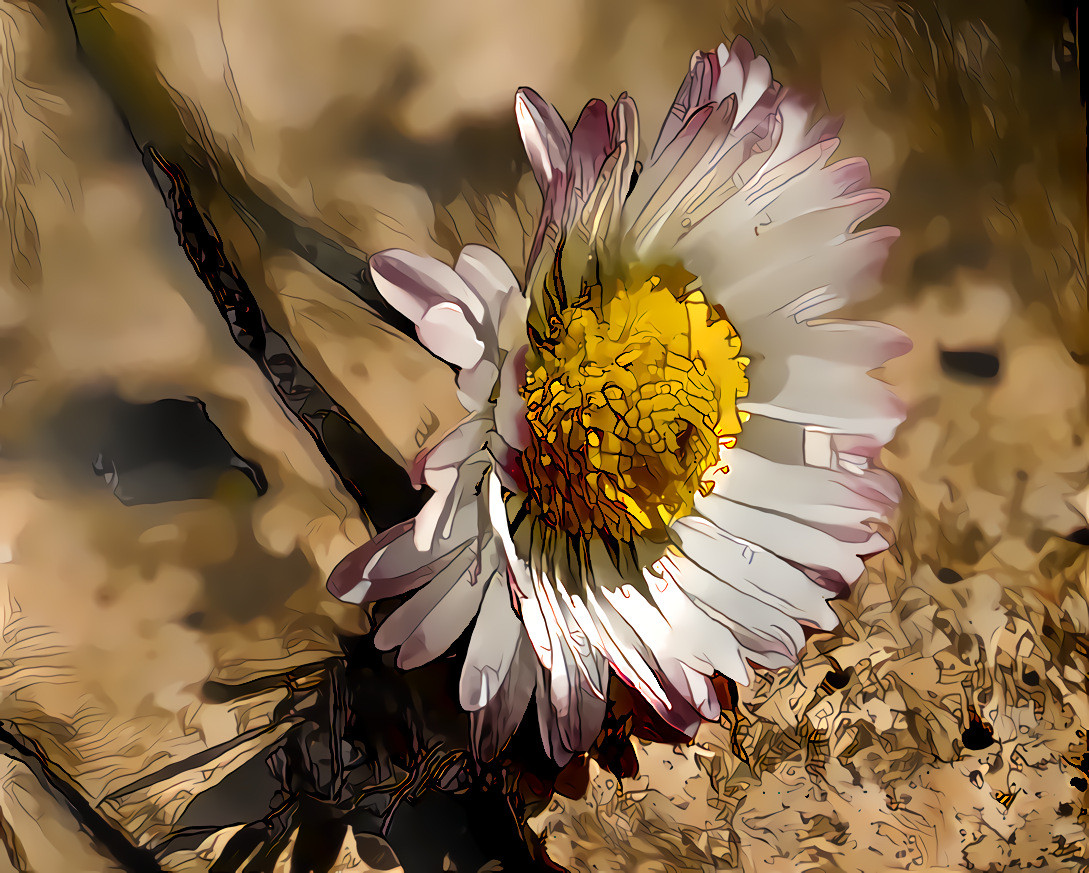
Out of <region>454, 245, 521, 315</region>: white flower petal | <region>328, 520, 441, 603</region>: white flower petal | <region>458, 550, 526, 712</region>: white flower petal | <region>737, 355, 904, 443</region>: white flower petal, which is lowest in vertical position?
<region>458, 550, 526, 712</region>: white flower petal

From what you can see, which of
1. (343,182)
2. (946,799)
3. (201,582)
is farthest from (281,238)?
(946,799)

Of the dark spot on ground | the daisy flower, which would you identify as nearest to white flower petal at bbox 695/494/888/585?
the daisy flower

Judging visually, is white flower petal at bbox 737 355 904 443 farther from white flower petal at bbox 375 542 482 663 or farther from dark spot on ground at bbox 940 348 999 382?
white flower petal at bbox 375 542 482 663

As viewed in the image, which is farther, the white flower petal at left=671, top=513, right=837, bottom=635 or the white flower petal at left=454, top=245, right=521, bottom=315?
the white flower petal at left=671, top=513, right=837, bottom=635

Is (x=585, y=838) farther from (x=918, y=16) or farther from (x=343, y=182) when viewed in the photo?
(x=918, y=16)

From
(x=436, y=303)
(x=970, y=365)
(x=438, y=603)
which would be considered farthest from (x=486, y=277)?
(x=970, y=365)

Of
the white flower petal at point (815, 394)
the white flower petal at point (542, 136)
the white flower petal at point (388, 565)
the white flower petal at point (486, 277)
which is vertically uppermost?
the white flower petal at point (542, 136)

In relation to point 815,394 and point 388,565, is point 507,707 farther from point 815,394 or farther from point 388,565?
point 815,394

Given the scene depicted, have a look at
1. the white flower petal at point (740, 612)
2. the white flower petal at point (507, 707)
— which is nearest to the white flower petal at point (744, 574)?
the white flower petal at point (740, 612)

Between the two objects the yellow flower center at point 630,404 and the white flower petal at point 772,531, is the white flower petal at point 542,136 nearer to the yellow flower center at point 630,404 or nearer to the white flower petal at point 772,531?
the yellow flower center at point 630,404
